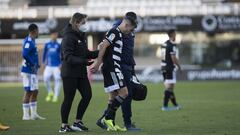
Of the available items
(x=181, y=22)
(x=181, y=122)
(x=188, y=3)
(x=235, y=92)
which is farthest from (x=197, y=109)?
(x=188, y=3)

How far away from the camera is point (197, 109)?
59.2 ft

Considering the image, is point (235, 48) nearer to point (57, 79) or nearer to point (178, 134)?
point (57, 79)

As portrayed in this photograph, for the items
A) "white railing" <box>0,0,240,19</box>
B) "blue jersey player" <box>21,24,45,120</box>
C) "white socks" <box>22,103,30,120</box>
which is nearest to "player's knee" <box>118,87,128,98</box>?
"blue jersey player" <box>21,24,45,120</box>

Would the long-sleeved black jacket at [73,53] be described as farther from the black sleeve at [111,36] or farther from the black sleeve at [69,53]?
the black sleeve at [111,36]

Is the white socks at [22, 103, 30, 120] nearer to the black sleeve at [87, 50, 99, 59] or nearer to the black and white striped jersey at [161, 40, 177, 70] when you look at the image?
the black sleeve at [87, 50, 99, 59]

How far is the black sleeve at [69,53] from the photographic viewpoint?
12000mm

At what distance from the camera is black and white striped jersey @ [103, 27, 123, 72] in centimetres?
1241

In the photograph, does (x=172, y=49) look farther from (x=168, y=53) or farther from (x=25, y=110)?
(x=25, y=110)

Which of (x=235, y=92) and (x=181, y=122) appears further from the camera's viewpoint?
(x=235, y=92)

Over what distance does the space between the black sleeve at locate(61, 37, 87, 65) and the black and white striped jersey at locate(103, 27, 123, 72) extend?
23.5 inches

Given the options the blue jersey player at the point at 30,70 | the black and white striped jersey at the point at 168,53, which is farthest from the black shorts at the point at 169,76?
the blue jersey player at the point at 30,70

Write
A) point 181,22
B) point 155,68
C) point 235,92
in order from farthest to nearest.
Result: point 181,22 < point 155,68 < point 235,92

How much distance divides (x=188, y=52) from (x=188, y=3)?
3544 mm

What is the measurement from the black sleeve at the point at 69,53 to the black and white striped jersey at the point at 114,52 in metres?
0.60
